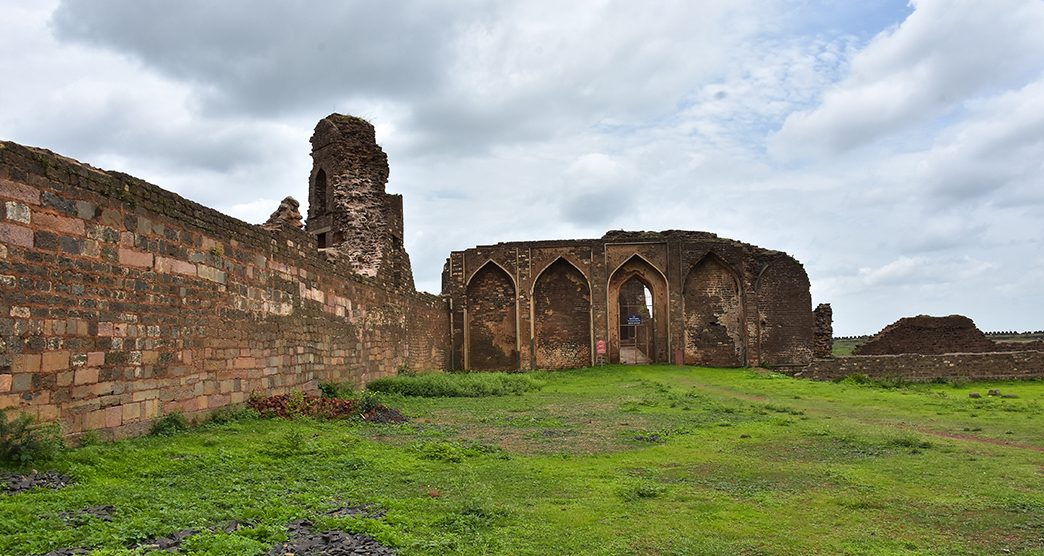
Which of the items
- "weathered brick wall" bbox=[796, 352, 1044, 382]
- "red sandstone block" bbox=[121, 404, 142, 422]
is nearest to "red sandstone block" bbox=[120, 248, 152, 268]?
"red sandstone block" bbox=[121, 404, 142, 422]

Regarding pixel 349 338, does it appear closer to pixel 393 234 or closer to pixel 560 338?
pixel 393 234

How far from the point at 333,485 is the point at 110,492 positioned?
66.2 inches

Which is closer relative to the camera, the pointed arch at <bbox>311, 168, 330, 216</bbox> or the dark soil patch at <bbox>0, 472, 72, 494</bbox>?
the dark soil patch at <bbox>0, 472, 72, 494</bbox>

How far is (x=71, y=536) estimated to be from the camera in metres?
4.21

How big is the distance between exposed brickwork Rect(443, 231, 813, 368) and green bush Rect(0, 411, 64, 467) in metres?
23.5

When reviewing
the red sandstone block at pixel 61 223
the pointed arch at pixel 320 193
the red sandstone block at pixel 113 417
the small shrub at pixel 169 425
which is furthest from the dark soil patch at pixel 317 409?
the pointed arch at pixel 320 193

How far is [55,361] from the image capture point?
6.70m

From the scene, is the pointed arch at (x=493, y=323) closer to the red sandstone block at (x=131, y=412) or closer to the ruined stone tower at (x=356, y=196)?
the ruined stone tower at (x=356, y=196)

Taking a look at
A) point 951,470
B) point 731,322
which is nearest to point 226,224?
point 951,470

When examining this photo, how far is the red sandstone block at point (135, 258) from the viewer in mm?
7828

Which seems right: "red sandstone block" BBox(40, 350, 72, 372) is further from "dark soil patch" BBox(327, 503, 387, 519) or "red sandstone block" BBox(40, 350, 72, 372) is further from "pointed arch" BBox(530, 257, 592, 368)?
"pointed arch" BBox(530, 257, 592, 368)

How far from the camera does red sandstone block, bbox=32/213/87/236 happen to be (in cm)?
663

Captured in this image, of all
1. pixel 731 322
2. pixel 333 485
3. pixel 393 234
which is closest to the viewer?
pixel 333 485

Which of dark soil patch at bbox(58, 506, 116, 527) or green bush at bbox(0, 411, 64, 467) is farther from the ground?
green bush at bbox(0, 411, 64, 467)
